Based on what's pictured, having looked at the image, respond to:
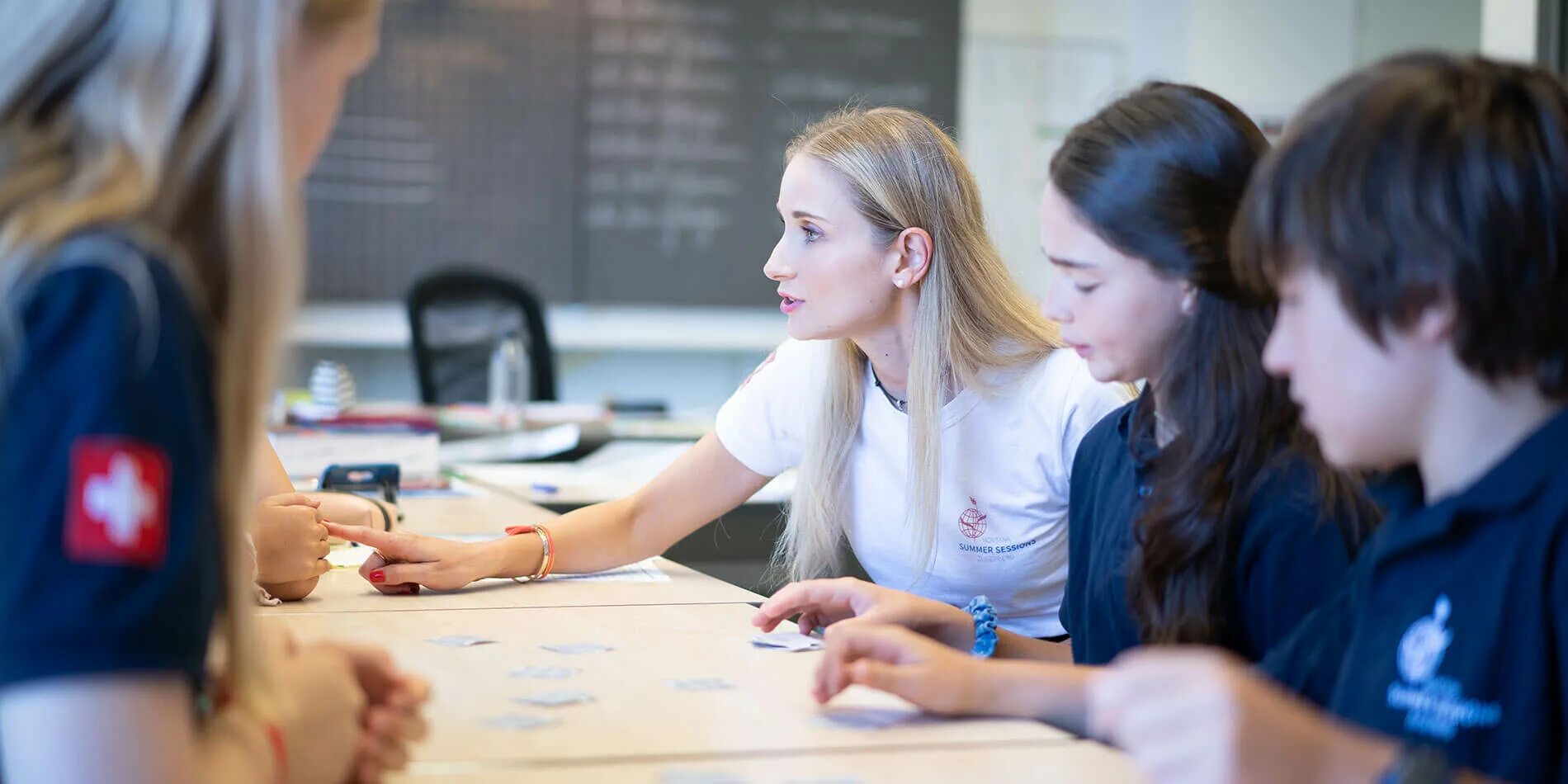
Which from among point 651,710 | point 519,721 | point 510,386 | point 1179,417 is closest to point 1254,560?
point 1179,417

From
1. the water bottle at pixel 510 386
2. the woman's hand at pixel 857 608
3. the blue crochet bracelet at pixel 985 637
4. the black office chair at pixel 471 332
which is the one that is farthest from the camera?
the black office chair at pixel 471 332

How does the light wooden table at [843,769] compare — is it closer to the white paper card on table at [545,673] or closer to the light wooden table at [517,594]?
the white paper card on table at [545,673]

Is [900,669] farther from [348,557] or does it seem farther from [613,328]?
[613,328]

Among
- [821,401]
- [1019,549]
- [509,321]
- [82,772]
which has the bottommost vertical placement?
[509,321]

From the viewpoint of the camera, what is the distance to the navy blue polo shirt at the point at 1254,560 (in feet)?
4.05

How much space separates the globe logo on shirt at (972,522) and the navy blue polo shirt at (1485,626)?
940 mm

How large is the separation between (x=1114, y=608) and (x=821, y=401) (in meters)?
0.66

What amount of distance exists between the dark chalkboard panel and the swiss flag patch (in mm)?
4378

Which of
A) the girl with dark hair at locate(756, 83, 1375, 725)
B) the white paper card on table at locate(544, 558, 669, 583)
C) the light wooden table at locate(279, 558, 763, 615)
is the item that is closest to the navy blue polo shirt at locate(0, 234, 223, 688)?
the girl with dark hair at locate(756, 83, 1375, 725)

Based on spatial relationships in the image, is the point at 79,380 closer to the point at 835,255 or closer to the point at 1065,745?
the point at 1065,745

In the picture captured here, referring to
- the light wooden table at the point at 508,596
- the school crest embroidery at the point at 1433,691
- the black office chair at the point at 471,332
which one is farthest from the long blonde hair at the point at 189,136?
the black office chair at the point at 471,332

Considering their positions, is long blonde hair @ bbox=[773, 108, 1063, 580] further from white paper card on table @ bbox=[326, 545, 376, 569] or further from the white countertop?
the white countertop

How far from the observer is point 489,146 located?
4910mm

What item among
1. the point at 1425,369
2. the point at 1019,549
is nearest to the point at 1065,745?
the point at 1425,369
